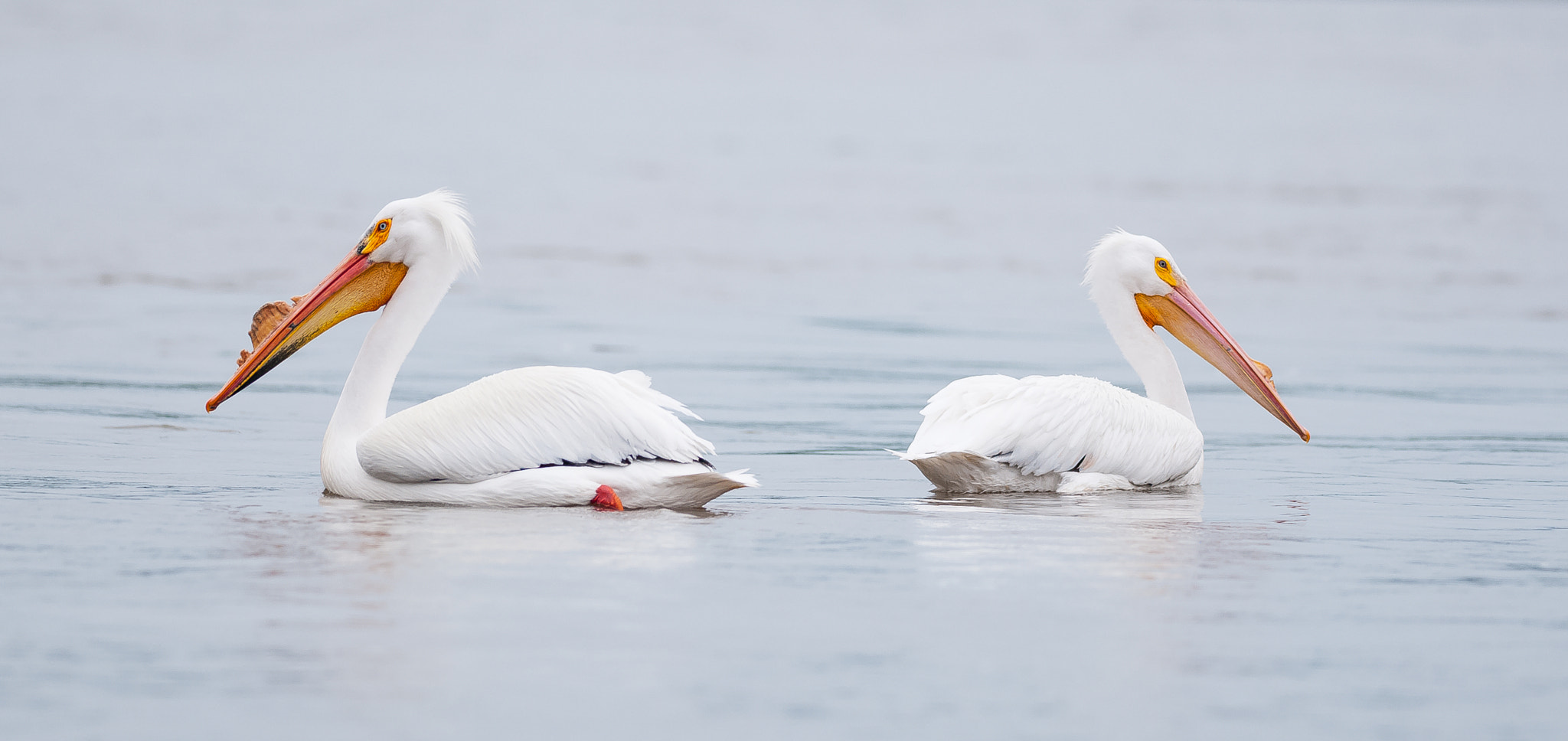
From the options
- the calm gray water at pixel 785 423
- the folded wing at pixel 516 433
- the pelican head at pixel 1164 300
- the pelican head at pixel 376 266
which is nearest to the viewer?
the calm gray water at pixel 785 423

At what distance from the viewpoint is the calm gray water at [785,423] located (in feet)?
13.3

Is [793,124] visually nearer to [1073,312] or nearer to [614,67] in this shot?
[614,67]

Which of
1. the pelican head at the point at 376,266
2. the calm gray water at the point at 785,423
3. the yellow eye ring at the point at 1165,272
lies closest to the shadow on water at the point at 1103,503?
the calm gray water at the point at 785,423

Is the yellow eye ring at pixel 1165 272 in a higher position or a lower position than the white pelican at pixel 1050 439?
higher

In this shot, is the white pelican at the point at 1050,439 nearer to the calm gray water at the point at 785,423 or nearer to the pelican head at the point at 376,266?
the calm gray water at the point at 785,423

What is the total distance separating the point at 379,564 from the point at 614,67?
1242 inches

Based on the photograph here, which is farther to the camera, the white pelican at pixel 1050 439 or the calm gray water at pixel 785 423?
the white pelican at pixel 1050 439

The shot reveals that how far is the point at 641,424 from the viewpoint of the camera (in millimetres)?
6242

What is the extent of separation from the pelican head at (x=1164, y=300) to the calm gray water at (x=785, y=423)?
1.26 feet

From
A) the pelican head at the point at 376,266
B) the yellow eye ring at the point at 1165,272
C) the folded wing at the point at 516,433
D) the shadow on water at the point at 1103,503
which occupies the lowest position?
the shadow on water at the point at 1103,503

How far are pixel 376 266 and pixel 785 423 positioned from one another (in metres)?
2.39

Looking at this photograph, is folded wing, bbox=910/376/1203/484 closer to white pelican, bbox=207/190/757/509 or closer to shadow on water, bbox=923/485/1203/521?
shadow on water, bbox=923/485/1203/521

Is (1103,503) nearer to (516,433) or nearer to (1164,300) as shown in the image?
(1164,300)

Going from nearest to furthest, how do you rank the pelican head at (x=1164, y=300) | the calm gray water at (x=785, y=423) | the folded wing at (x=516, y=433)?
the calm gray water at (x=785, y=423) → the folded wing at (x=516, y=433) → the pelican head at (x=1164, y=300)
